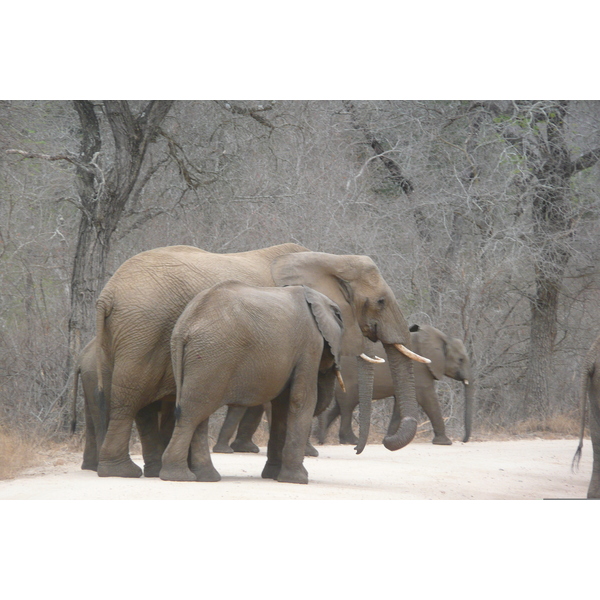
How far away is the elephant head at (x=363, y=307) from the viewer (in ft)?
26.4

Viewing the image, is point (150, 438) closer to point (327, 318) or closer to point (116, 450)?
point (116, 450)

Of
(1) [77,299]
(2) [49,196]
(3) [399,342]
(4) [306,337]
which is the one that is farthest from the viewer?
(2) [49,196]

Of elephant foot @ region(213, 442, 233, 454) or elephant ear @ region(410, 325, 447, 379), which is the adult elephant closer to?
elephant foot @ region(213, 442, 233, 454)

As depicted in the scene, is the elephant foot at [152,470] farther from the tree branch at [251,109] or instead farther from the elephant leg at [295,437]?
the tree branch at [251,109]

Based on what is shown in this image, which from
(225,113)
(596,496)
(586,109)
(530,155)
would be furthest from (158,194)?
(596,496)

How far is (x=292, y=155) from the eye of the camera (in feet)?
45.4

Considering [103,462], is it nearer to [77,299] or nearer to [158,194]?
[77,299]

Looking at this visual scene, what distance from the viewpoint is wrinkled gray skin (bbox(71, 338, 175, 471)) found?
7567 mm

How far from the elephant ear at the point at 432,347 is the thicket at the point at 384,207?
155 cm

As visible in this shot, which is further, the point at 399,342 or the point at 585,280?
the point at 585,280

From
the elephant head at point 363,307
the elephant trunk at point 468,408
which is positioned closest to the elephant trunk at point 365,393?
the elephant head at point 363,307

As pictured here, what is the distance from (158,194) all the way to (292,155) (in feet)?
6.71

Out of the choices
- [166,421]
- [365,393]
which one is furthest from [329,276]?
[166,421]

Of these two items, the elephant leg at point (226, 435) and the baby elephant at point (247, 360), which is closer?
the baby elephant at point (247, 360)
